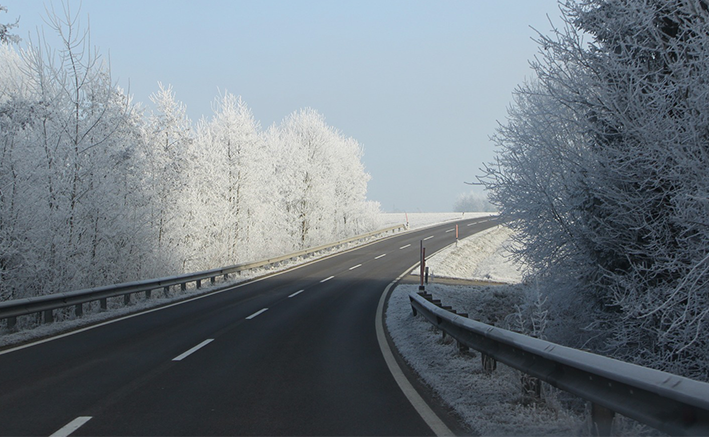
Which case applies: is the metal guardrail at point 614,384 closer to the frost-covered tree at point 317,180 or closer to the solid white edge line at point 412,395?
the solid white edge line at point 412,395

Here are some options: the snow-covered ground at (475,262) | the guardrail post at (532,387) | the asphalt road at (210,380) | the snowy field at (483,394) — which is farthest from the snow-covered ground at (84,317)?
the snow-covered ground at (475,262)

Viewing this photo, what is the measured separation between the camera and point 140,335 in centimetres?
978

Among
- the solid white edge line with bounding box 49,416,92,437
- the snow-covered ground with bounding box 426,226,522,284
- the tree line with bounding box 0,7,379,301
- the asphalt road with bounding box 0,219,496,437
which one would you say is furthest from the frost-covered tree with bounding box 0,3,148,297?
the snow-covered ground with bounding box 426,226,522,284

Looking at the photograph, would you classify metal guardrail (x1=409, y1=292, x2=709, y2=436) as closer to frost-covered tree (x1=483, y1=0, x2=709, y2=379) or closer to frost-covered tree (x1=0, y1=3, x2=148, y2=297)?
frost-covered tree (x1=483, y1=0, x2=709, y2=379)

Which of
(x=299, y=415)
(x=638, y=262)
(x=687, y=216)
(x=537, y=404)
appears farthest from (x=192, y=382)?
(x=638, y=262)

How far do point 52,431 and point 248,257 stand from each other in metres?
27.0

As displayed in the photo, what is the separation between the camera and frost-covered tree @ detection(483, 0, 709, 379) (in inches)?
246

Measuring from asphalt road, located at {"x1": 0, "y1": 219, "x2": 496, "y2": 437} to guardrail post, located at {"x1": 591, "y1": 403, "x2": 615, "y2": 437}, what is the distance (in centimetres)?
146

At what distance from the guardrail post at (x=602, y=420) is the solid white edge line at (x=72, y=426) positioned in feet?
13.9

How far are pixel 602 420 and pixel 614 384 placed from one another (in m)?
0.41

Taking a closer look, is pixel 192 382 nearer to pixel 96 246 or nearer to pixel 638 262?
pixel 638 262

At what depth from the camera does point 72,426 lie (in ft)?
15.2

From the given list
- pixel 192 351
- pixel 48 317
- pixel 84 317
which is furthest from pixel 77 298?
pixel 192 351

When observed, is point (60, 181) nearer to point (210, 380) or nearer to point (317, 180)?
point (210, 380)
